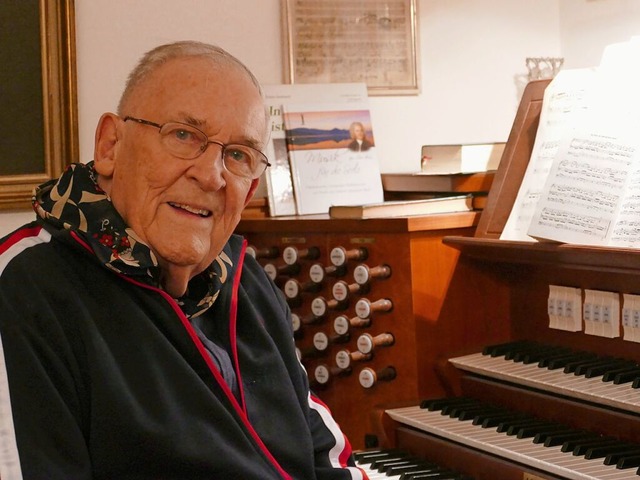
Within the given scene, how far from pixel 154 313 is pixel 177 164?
26cm

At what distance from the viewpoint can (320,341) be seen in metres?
2.74

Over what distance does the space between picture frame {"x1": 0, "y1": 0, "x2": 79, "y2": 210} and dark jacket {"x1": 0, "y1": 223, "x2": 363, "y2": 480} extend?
120cm

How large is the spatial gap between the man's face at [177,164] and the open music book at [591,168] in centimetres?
80

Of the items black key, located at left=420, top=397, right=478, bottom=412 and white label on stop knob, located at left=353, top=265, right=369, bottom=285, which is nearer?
black key, located at left=420, top=397, right=478, bottom=412

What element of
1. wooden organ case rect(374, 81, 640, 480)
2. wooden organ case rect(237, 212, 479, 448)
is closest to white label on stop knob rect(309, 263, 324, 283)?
wooden organ case rect(237, 212, 479, 448)

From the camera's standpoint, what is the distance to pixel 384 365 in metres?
2.55

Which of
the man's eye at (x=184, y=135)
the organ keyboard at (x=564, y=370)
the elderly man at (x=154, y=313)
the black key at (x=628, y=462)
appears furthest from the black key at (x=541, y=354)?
the man's eye at (x=184, y=135)

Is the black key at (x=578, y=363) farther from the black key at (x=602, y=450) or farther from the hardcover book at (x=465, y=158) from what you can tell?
the hardcover book at (x=465, y=158)

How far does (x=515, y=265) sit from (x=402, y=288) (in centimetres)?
33

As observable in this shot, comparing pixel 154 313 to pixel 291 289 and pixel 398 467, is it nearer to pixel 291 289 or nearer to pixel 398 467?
pixel 398 467

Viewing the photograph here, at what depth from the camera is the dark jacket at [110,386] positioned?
1.45 metres

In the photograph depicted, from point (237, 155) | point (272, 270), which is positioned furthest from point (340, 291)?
point (237, 155)

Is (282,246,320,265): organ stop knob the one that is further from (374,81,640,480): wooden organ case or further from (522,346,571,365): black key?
(522,346,571,365): black key

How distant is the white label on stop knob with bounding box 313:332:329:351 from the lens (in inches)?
107
